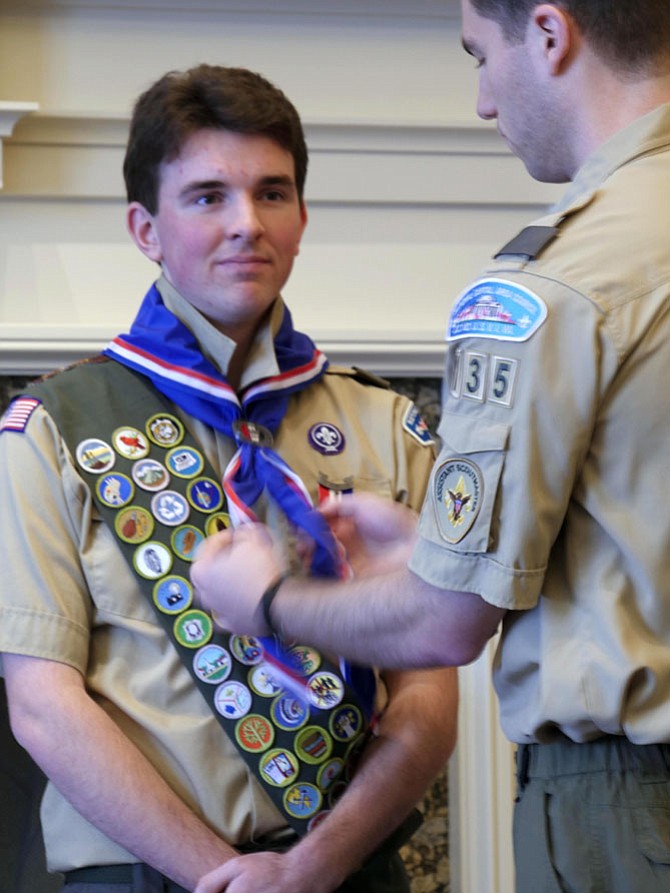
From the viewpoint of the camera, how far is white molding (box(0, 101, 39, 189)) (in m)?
2.19

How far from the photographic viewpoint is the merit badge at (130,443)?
69.0 inches

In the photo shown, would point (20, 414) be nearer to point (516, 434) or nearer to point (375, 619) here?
point (375, 619)

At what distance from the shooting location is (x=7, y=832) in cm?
229

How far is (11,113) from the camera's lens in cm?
221

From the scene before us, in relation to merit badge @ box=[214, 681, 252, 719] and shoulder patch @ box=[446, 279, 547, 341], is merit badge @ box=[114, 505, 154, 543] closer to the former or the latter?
merit badge @ box=[214, 681, 252, 719]

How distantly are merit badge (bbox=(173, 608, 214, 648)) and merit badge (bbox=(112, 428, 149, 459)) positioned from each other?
229 millimetres

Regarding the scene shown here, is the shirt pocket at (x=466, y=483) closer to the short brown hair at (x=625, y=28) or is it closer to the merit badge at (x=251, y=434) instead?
the short brown hair at (x=625, y=28)

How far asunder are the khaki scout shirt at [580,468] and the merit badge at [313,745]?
0.50 meters

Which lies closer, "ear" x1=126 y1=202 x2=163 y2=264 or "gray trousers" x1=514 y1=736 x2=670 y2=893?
"gray trousers" x1=514 y1=736 x2=670 y2=893

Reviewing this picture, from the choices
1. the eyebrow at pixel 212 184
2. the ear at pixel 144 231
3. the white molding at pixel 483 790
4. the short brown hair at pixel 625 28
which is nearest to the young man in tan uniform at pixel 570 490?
the short brown hair at pixel 625 28

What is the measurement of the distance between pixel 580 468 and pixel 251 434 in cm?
67

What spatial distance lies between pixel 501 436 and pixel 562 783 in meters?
0.36

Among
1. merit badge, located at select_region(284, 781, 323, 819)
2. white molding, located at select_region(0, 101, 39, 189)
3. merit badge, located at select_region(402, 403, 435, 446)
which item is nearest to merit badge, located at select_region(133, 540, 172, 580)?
merit badge, located at select_region(284, 781, 323, 819)

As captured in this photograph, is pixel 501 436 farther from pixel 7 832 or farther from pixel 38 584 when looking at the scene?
pixel 7 832
